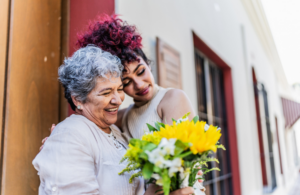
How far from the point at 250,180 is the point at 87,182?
548cm

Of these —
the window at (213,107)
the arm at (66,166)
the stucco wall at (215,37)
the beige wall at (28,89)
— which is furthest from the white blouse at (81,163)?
the window at (213,107)

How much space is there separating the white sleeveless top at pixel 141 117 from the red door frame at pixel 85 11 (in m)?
0.85

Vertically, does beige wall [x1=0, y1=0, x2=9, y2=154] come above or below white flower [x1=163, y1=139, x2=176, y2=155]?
above

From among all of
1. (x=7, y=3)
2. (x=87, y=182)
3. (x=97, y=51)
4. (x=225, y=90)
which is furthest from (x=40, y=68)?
(x=225, y=90)

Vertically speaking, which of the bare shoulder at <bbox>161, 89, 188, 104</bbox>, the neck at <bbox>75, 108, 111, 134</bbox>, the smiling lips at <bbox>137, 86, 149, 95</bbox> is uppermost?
the smiling lips at <bbox>137, 86, 149, 95</bbox>

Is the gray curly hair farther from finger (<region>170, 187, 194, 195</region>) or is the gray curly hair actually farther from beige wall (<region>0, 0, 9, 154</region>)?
finger (<region>170, 187, 194, 195</region>)

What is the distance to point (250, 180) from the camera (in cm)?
595

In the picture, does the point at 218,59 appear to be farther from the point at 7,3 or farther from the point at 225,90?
the point at 7,3

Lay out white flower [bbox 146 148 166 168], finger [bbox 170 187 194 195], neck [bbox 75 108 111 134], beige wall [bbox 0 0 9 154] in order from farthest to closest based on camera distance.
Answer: beige wall [bbox 0 0 9 154], neck [bbox 75 108 111 134], finger [bbox 170 187 194 195], white flower [bbox 146 148 166 168]

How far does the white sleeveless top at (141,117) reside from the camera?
1844 mm

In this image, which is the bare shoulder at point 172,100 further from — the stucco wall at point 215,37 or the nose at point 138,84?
the stucco wall at point 215,37

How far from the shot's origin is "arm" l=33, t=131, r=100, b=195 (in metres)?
1.23

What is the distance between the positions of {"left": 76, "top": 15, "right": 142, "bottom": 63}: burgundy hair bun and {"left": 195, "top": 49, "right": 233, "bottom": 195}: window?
2.62 m

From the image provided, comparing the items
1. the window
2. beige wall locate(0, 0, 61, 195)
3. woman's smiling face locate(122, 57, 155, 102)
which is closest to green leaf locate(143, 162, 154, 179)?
woman's smiling face locate(122, 57, 155, 102)
